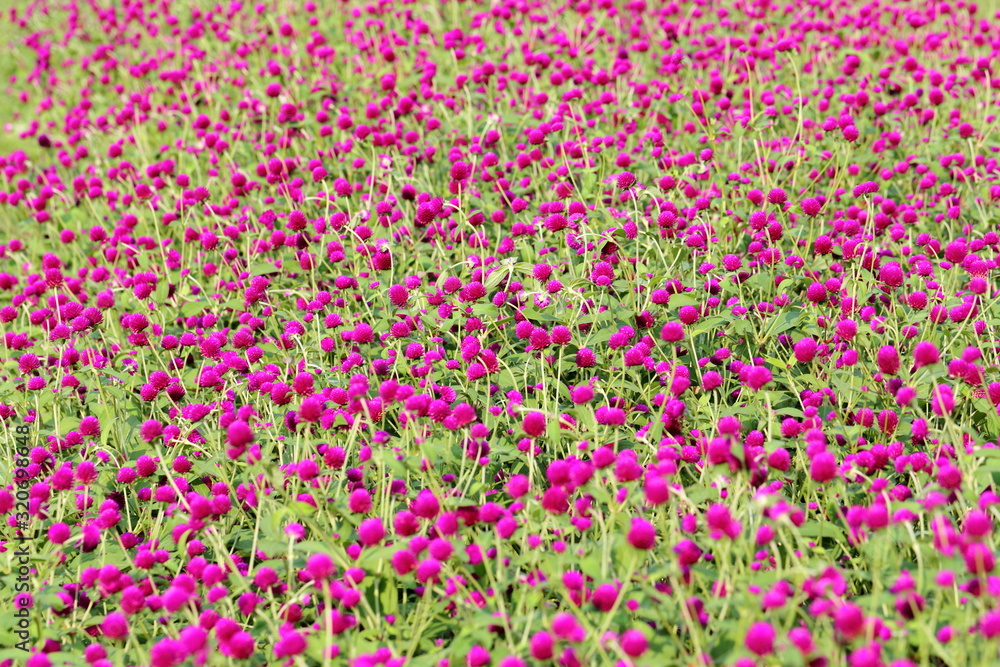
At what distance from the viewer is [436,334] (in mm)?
4176

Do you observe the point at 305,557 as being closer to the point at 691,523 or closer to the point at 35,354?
the point at 691,523

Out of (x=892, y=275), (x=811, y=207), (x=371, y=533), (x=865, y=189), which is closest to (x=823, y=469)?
(x=371, y=533)

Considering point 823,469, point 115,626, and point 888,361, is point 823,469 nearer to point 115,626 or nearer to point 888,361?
point 888,361

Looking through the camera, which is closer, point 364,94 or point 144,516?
point 144,516

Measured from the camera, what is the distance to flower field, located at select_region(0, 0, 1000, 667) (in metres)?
2.48

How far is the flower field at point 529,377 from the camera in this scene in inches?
97.7

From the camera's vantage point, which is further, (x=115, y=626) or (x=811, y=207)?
(x=811, y=207)

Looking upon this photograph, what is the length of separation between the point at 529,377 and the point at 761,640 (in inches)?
77.6

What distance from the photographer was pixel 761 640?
203 centimetres

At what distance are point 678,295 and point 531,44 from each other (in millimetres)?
4502

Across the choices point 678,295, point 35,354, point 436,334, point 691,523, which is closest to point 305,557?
point 691,523

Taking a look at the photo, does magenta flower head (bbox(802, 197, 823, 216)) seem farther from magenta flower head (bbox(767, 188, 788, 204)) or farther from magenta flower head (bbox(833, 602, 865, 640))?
magenta flower head (bbox(833, 602, 865, 640))

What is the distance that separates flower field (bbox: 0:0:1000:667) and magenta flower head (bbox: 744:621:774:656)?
7 cm

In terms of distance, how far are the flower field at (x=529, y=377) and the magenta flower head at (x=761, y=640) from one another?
0.07 meters
